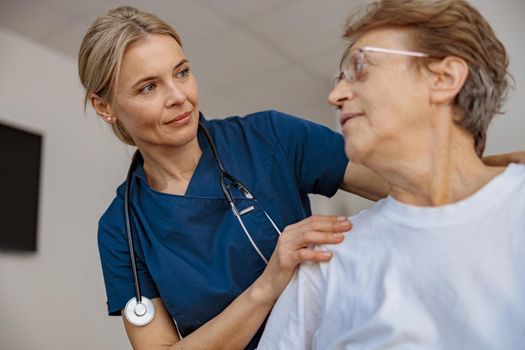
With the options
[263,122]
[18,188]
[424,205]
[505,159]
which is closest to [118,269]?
[263,122]

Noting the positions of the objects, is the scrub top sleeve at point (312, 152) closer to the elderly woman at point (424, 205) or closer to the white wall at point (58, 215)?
the elderly woman at point (424, 205)

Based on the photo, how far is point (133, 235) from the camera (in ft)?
4.83

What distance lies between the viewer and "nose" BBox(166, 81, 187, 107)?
141 centimetres

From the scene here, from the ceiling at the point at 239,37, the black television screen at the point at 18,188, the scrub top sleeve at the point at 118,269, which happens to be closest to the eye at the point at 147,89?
the scrub top sleeve at the point at 118,269

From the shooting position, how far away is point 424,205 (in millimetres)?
1082

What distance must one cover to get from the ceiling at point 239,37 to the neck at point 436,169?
83.2 inches

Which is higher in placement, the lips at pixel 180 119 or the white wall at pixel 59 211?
the lips at pixel 180 119

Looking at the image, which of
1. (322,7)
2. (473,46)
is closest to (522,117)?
(322,7)

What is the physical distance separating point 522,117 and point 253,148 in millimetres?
1501

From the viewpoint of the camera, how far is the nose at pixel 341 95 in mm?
1112

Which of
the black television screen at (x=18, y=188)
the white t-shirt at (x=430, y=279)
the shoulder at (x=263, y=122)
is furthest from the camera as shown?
the black television screen at (x=18, y=188)

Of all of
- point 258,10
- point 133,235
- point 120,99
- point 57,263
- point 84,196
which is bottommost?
point 57,263

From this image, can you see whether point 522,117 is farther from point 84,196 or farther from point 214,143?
point 84,196

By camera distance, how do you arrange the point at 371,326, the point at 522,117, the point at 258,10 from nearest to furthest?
the point at 371,326
the point at 522,117
the point at 258,10
